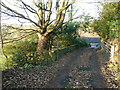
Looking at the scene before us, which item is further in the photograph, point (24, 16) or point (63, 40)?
point (63, 40)

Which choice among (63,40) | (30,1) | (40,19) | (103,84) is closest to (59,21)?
(40,19)

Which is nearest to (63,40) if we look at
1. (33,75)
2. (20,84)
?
(33,75)

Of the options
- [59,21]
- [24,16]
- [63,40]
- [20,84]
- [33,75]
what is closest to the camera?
[20,84]

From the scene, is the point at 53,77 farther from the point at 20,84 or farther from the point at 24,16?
the point at 24,16

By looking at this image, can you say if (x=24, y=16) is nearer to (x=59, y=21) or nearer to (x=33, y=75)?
(x=59, y=21)

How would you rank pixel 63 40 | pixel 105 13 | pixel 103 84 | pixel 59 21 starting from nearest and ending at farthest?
pixel 103 84 → pixel 59 21 → pixel 105 13 → pixel 63 40

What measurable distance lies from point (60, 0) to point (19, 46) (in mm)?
3837

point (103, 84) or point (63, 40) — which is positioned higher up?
point (63, 40)

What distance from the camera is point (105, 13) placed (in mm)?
9305

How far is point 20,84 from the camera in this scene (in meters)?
3.57

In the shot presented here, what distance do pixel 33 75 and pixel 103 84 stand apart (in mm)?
2480

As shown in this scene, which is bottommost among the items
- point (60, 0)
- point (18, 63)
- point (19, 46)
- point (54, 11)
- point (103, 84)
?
point (103, 84)

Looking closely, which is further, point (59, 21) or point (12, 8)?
point (59, 21)

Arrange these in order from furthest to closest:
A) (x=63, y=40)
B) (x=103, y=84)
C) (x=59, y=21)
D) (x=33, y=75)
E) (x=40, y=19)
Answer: (x=63, y=40) < (x=59, y=21) < (x=40, y=19) < (x=33, y=75) < (x=103, y=84)
